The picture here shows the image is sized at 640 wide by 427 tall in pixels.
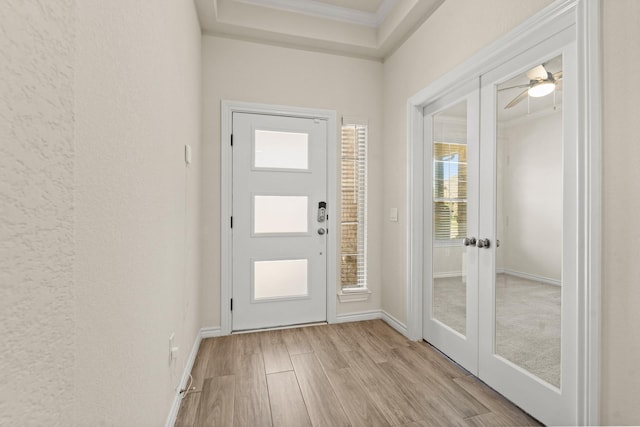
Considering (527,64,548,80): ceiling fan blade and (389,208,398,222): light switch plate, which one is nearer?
(527,64,548,80): ceiling fan blade

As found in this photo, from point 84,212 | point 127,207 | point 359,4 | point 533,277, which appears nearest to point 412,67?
point 359,4

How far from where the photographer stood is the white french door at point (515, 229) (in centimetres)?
143

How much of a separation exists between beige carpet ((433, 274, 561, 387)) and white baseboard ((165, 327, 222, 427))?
194cm

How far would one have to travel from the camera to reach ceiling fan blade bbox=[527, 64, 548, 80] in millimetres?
1567

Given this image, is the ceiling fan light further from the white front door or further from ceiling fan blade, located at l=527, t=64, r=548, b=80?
the white front door

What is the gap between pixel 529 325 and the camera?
65.5 inches

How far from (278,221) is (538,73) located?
219cm

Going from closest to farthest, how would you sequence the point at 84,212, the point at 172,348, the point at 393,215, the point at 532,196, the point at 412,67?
the point at 84,212, the point at 172,348, the point at 532,196, the point at 412,67, the point at 393,215

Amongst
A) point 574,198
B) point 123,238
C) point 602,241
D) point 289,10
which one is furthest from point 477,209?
point 289,10

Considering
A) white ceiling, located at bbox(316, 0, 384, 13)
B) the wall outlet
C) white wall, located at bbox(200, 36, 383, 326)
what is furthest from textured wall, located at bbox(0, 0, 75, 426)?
white ceiling, located at bbox(316, 0, 384, 13)

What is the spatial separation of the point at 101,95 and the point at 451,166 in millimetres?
2207

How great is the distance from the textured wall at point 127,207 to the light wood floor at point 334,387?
1.26 ft

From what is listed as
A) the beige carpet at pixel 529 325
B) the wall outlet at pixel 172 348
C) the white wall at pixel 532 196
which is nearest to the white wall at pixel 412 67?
the white wall at pixel 532 196

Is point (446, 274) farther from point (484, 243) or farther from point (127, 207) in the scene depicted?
point (127, 207)
